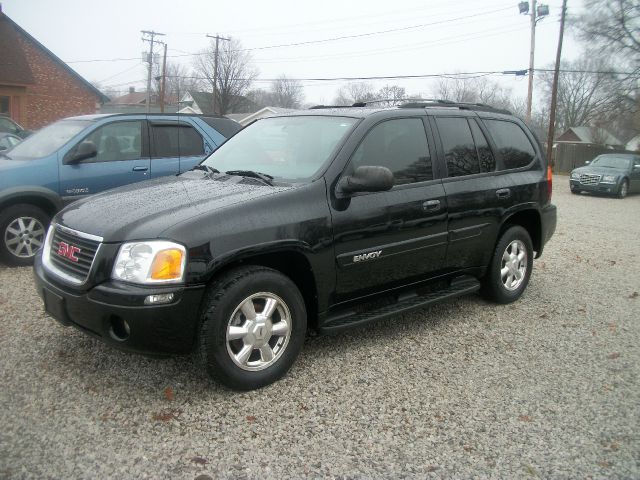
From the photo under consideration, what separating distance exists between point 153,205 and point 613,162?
65.2 feet

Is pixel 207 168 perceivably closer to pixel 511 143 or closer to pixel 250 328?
pixel 250 328

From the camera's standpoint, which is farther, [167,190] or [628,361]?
[628,361]

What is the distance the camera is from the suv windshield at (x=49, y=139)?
249 inches

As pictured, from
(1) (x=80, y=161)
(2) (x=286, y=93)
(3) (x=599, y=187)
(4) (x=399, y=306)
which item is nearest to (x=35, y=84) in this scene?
(1) (x=80, y=161)

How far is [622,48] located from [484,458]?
39.6 meters

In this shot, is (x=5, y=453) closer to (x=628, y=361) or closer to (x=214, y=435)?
(x=214, y=435)

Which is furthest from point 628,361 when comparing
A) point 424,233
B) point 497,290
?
point 424,233

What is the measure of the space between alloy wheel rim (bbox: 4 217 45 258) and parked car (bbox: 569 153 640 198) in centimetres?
1745

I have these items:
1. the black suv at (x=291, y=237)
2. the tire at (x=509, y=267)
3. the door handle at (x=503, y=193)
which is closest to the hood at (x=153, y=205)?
the black suv at (x=291, y=237)

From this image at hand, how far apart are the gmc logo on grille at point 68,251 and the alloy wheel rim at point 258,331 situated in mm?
1031

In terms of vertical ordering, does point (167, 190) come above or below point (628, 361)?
above

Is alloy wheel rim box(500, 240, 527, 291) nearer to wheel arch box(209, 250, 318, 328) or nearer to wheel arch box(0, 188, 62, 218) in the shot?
wheel arch box(209, 250, 318, 328)

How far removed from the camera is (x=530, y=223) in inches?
213

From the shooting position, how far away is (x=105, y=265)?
3006 mm
